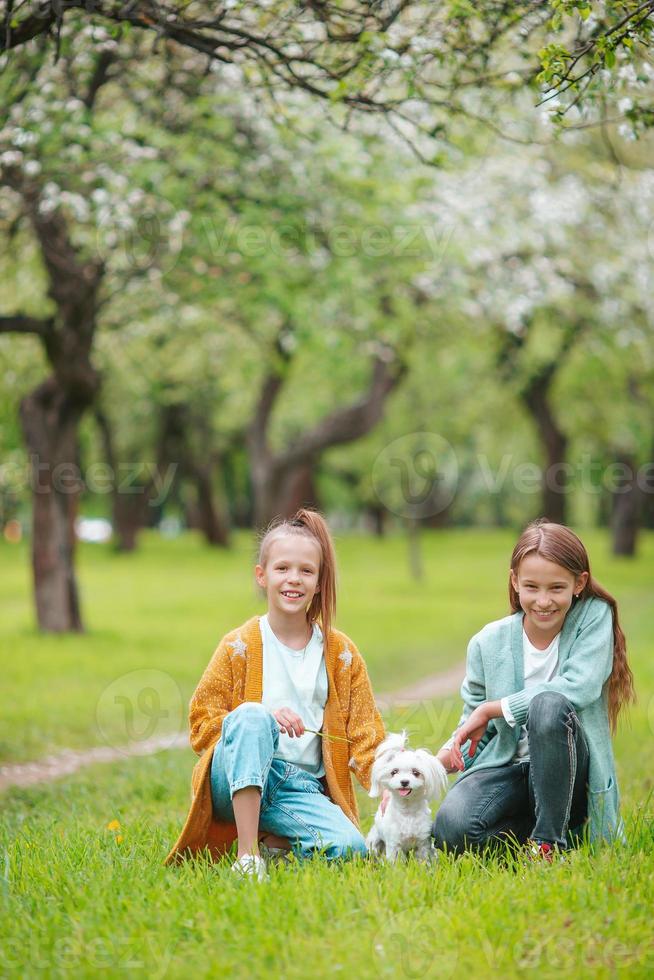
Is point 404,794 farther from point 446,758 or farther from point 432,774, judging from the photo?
point 446,758

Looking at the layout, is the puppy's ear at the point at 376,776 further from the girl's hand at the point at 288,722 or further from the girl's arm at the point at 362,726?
the girl's hand at the point at 288,722

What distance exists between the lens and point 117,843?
439 cm

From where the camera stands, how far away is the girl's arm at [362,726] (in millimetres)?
4227

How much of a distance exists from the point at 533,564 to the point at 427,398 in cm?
2323

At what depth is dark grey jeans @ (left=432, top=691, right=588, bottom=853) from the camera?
3.91 meters

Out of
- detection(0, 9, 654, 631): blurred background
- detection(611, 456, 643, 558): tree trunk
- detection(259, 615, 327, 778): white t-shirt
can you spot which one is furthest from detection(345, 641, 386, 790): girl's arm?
detection(611, 456, 643, 558): tree trunk

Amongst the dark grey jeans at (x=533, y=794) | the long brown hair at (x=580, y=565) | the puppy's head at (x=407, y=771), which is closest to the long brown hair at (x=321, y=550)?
the puppy's head at (x=407, y=771)

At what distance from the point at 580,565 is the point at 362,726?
3.62 ft

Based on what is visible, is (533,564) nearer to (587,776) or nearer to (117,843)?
(587,776)

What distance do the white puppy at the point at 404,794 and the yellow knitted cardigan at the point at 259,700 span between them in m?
0.20

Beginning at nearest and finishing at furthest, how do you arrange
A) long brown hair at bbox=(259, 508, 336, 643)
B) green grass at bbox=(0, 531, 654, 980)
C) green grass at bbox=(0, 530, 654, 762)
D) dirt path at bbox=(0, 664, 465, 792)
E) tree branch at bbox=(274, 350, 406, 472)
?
green grass at bbox=(0, 531, 654, 980) < long brown hair at bbox=(259, 508, 336, 643) < dirt path at bbox=(0, 664, 465, 792) < green grass at bbox=(0, 530, 654, 762) < tree branch at bbox=(274, 350, 406, 472)

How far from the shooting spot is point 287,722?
13.2 feet

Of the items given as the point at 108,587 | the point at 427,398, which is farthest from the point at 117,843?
the point at 427,398

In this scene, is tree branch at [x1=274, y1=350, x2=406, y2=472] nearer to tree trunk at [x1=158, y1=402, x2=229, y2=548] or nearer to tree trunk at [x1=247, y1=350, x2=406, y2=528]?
tree trunk at [x1=247, y1=350, x2=406, y2=528]
